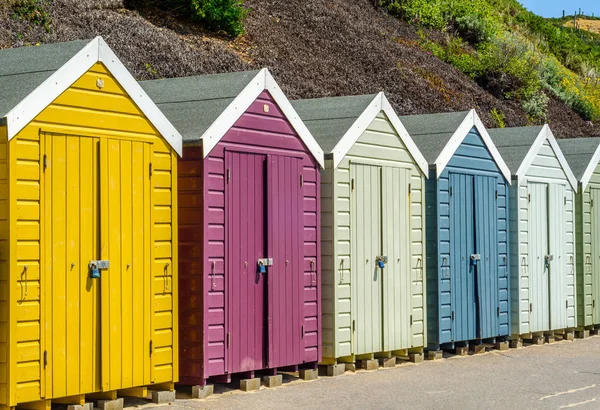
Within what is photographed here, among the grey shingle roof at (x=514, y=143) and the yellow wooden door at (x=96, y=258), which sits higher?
the grey shingle roof at (x=514, y=143)

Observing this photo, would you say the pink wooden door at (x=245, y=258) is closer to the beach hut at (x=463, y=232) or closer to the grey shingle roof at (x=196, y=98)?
the grey shingle roof at (x=196, y=98)

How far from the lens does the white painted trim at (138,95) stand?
8906 millimetres

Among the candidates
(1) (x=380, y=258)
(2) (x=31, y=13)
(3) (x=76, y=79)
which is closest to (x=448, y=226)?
(1) (x=380, y=258)

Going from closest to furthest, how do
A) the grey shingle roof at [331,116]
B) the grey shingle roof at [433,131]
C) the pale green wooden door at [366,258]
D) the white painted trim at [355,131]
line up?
the white painted trim at [355,131] < the grey shingle roof at [331,116] < the pale green wooden door at [366,258] < the grey shingle roof at [433,131]

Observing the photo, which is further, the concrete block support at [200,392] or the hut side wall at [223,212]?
the hut side wall at [223,212]

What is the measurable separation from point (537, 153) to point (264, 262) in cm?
643

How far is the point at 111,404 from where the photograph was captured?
892 centimetres

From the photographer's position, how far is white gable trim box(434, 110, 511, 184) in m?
13.5

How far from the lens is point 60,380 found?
8.38 m

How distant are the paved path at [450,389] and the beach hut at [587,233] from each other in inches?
122

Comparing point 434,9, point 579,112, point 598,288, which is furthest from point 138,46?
point 579,112

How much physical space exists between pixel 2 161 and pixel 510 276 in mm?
8983

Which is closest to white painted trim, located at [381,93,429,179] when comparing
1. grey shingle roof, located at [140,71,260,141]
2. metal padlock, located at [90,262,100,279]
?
grey shingle roof, located at [140,71,260,141]

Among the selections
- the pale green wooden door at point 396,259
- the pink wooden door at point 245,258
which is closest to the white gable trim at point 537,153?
the pale green wooden door at point 396,259
